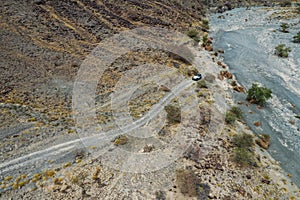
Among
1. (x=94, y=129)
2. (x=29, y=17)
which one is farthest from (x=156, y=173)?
(x=29, y=17)

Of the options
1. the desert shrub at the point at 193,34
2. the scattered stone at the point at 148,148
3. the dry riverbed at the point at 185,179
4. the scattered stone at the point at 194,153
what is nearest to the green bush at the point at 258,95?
the dry riverbed at the point at 185,179

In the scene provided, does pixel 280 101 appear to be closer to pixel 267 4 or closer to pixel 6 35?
pixel 6 35

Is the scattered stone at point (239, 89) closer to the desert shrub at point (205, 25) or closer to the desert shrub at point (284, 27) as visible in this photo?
the desert shrub at point (205, 25)

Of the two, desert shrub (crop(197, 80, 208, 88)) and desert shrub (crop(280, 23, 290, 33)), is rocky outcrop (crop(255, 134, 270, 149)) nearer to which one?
desert shrub (crop(197, 80, 208, 88))

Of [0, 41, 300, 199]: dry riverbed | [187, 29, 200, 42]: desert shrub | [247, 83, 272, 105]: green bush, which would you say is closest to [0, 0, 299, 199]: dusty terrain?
[0, 41, 300, 199]: dry riverbed

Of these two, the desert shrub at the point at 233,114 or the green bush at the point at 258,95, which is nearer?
the desert shrub at the point at 233,114

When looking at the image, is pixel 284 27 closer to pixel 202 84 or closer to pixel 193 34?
pixel 193 34
